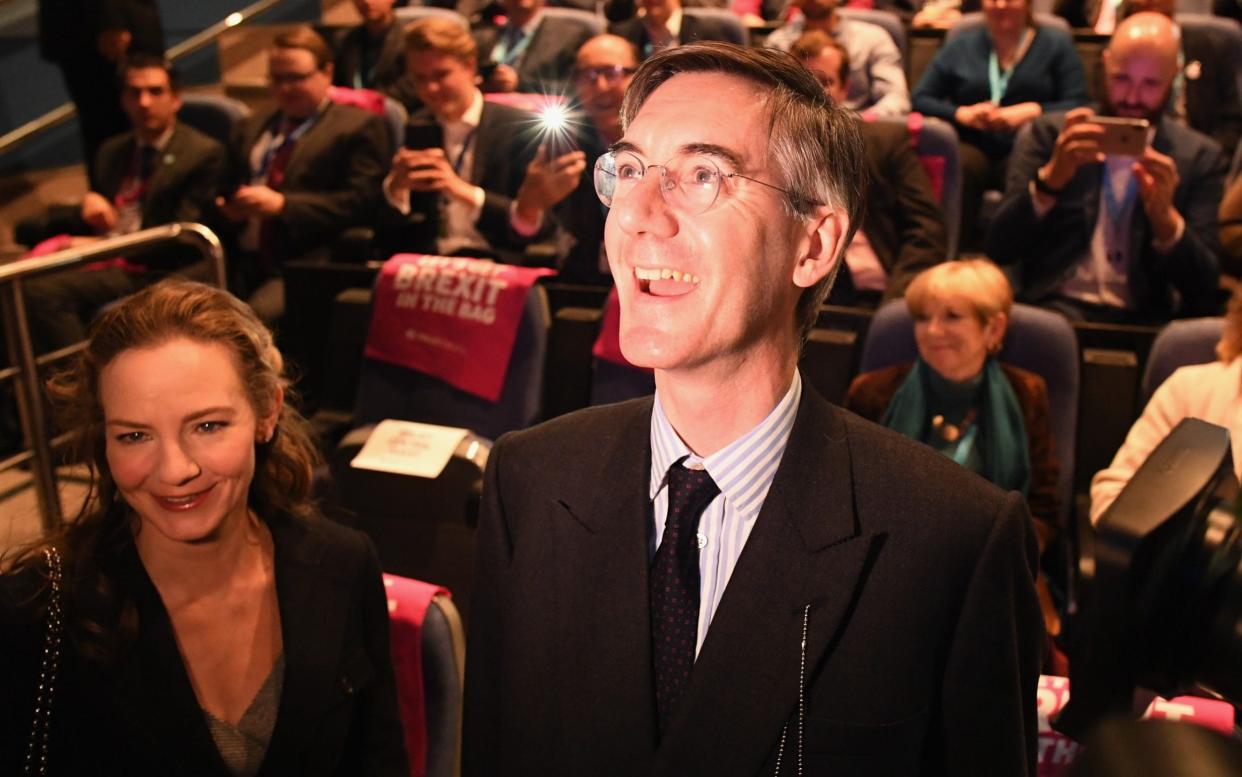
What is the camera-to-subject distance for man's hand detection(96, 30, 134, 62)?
488cm

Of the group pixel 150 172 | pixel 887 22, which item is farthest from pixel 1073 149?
pixel 150 172

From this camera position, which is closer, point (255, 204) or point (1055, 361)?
point (1055, 361)

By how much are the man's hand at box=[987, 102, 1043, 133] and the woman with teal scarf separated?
1.85 metres

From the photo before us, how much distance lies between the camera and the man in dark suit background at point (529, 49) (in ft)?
15.1

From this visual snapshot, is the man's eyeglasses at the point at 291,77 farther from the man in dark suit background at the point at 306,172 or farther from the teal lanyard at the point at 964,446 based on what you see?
the teal lanyard at the point at 964,446

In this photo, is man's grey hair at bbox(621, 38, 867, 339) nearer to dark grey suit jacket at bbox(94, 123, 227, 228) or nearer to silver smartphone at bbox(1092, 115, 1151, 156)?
silver smartphone at bbox(1092, 115, 1151, 156)

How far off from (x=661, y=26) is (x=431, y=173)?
149 cm

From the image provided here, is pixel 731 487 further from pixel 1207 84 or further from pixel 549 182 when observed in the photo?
pixel 1207 84

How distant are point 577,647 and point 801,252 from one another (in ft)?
1.31

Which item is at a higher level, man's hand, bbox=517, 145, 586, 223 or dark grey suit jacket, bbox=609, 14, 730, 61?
dark grey suit jacket, bbox=609, 14, 730, 61

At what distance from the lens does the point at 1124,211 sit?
3.09 m

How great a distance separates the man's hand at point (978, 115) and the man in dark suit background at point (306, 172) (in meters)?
2.08

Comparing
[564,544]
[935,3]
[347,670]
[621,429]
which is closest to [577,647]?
[564,544]

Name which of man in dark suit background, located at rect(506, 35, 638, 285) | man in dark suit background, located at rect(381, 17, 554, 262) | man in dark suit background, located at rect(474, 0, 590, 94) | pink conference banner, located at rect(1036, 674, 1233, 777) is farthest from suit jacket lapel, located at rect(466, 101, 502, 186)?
pink conference banner, located at rect(1036, 674, 1233, 777)
